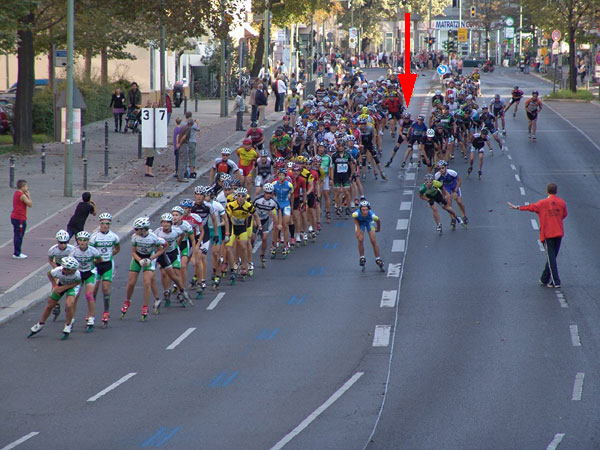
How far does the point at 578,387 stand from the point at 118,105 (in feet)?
103

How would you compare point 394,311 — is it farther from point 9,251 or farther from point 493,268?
point 9,251

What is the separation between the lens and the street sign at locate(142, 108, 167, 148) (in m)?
29.1

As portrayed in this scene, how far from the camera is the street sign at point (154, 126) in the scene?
95.6 ft

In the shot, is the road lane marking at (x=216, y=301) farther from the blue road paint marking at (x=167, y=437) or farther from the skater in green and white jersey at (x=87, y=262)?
the blue road paint marking at (x=167, y=437)

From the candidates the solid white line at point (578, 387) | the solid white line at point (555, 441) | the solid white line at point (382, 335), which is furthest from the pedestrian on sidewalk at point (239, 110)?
the solid white line at point (555, 441)

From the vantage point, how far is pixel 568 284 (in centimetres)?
1956

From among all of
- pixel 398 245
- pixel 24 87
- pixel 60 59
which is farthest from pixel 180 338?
pixel 24 87

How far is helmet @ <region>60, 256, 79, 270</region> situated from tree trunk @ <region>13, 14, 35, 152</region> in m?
20.2

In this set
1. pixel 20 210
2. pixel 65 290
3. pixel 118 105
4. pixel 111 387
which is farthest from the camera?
pixel 118 105

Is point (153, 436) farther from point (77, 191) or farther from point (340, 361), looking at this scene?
point (77, 191)

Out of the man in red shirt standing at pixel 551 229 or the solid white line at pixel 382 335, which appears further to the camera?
the man in red shirt standing at pixel 551 229

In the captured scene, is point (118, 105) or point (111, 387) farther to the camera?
point (118, 105)

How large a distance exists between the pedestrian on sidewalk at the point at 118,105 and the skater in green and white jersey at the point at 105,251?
2512cm

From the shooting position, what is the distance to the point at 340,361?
14805mm
